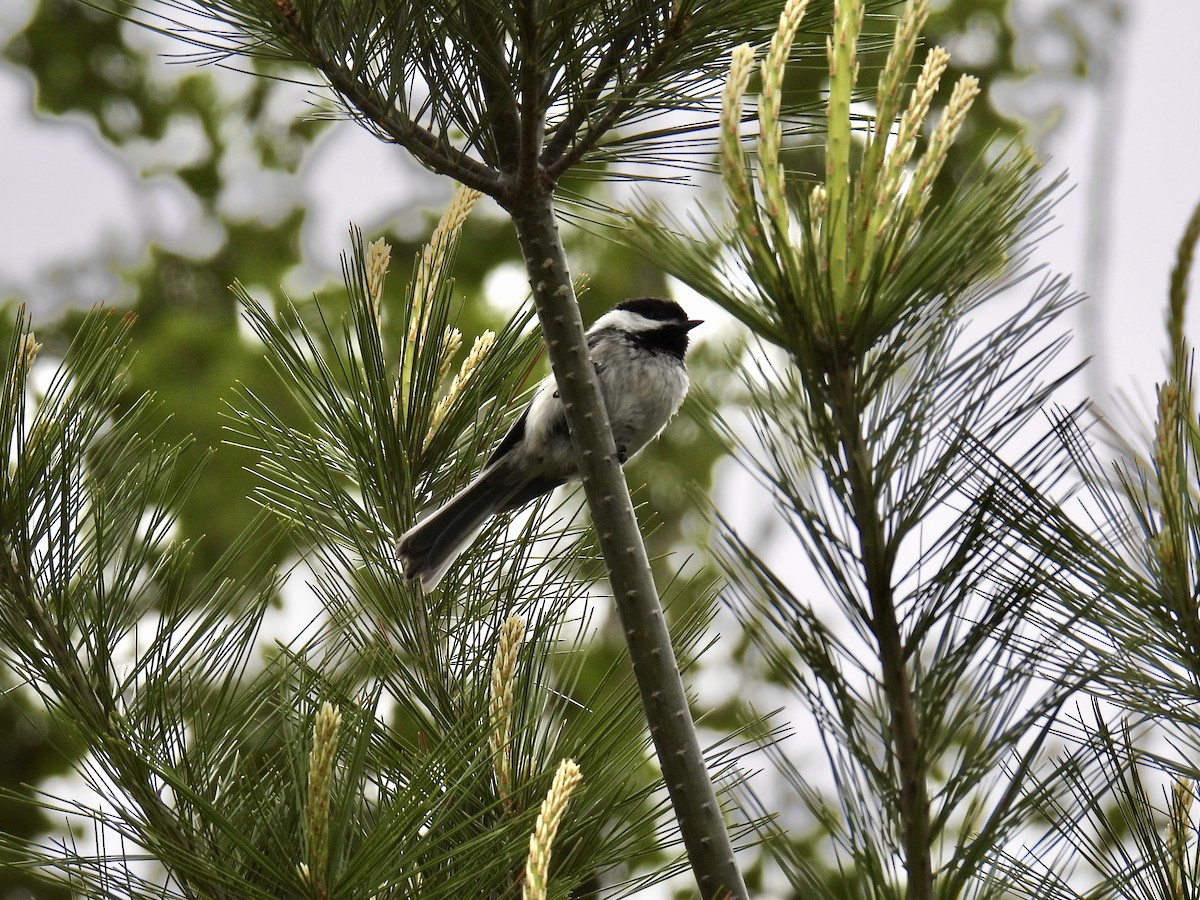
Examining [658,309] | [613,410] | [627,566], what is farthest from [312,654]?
[658,309]

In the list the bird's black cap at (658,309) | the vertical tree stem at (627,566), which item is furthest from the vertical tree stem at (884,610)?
the bird's black cap at (658,309)

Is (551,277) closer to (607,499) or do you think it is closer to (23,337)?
(607,499)

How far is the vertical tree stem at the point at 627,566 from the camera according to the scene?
4.58ft

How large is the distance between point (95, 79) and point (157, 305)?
5.71 feet

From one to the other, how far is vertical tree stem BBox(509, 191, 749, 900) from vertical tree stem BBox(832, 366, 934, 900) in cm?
37

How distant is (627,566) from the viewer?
1534mm

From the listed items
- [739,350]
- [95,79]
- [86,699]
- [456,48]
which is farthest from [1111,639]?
[95,79]

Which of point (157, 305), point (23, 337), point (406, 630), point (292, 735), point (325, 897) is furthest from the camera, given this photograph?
point (157, 305)

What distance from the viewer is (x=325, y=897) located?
126 centimetres

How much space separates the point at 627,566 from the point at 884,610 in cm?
53

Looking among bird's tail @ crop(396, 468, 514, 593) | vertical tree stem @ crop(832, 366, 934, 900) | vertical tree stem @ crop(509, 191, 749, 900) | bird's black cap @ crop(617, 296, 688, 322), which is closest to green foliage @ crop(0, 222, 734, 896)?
bird's tail @ crop(396, 468, 514, 593)

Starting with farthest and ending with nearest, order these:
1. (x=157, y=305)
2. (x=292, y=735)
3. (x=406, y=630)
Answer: (x=157, y=305) → (x=406, y=630) → (x=292, y=735)

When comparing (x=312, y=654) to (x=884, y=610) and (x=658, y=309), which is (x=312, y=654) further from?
(x=658, y=309)

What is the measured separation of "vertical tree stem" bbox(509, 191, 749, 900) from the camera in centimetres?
139
